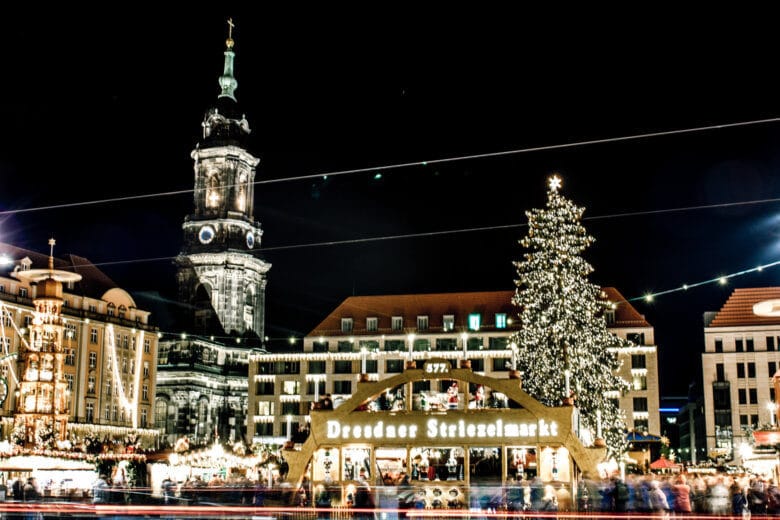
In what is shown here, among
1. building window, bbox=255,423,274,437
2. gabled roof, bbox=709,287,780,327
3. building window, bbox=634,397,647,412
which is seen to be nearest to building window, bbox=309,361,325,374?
building window, bbox=255,423,274,437

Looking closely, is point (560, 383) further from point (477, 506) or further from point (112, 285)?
point (112, 285)

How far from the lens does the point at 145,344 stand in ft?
318

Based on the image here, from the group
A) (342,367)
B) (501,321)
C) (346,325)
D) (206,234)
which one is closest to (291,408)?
(342,367)

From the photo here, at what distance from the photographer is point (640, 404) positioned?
3302 inches

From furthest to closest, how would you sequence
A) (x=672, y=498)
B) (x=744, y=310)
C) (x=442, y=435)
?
(x=744, y=310)
(x=442, y=435)
(x=672, y=498)

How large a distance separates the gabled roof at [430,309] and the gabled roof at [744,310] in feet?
26.2

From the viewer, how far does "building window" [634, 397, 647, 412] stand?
8375 cm

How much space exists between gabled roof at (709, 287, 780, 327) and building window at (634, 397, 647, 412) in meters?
10.1

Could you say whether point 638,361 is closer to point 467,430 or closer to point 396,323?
point 396,323

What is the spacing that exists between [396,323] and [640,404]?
23.8m

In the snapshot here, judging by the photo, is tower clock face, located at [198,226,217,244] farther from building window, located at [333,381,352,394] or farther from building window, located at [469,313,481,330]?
building window, located at [469,313,481,330]

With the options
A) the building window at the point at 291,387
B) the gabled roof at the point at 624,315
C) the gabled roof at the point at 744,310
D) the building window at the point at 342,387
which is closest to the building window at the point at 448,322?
the building window at the point at 342,387

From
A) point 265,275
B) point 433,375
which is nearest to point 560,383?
point 433,375

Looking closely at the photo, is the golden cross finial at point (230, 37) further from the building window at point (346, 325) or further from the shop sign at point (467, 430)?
the shop sign at point (467, 430)
